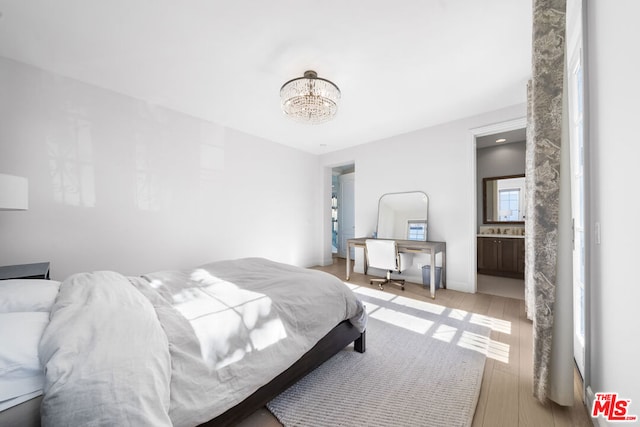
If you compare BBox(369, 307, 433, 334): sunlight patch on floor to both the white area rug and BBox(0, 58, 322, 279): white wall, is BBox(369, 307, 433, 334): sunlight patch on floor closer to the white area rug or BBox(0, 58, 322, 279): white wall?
the white area rug

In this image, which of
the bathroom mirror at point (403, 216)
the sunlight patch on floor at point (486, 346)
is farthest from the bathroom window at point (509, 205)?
the sunlight patch on floor at point (486, 346)

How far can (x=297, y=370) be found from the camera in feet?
4.93

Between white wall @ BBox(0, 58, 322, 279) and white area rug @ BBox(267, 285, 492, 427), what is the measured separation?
2618 mm

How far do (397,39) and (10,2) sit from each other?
111 inches

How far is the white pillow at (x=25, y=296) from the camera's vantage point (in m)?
1.17

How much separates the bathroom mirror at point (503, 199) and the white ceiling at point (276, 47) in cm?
213

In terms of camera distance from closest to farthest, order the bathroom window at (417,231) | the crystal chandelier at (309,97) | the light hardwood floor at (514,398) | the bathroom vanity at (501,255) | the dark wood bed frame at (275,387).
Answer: the dark wood bed frame at (275,387), the light hardwood floor at (514,398), the crystal chandelier at (309,97), the bathroom window at (417,231), the bathroom vanity at (501,255)

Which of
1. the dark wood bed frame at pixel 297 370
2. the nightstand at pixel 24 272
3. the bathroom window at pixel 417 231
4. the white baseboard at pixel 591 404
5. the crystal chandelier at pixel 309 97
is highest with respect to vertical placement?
the crystal chandelier at pixel 309 97

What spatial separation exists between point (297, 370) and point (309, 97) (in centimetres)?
230

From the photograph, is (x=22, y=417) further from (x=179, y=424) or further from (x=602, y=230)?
(x=602, y=230)

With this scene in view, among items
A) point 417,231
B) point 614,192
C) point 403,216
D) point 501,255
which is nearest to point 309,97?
point 614,192

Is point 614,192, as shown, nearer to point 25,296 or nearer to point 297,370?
point 297,370

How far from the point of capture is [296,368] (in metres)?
1.49

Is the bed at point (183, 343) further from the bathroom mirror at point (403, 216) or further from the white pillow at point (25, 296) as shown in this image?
the bathroom mirror at point (403, 216)
